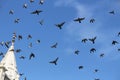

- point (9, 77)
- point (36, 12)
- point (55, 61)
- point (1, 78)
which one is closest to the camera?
point (36, 12)

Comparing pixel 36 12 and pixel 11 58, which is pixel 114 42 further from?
pixel 11 58

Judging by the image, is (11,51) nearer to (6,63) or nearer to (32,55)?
(6,63)

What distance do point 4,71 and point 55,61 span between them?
23105 millimetres

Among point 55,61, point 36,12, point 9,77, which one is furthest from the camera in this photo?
point 9,77

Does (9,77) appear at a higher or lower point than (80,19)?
→ higher

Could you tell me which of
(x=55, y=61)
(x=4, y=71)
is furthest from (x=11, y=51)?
(x=55, y=61)

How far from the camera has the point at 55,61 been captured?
1273 inches

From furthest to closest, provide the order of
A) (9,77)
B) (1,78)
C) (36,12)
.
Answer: (9,77), (1,78), (36,12)

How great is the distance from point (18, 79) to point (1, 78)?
5.30 meters

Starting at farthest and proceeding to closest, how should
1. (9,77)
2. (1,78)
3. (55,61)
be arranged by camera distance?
(9,77)
(1,78)
(55,61)

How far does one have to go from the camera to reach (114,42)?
103ft

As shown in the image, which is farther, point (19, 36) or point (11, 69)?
point (11, 69)

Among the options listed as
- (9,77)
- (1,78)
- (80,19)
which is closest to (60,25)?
(80,19)

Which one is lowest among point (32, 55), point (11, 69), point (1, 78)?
point (32, 55)
